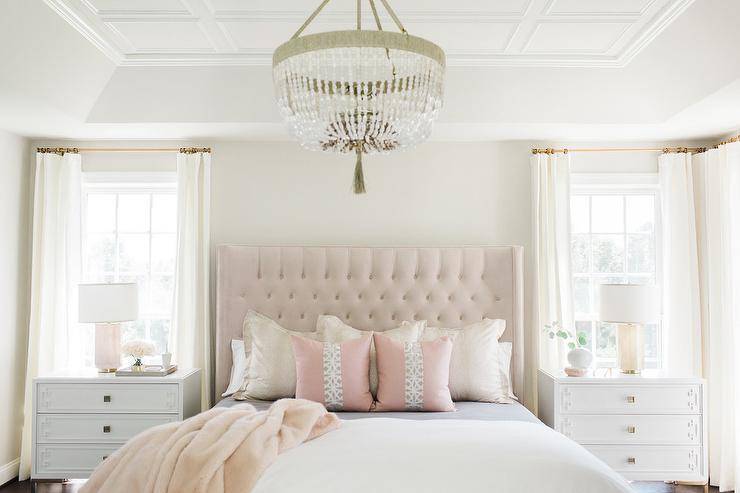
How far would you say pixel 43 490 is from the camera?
397 centimetres

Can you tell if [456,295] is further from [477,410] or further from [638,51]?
[638,51]

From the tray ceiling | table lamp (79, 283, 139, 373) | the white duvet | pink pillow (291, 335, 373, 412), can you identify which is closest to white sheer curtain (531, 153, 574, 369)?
the tray ceiling

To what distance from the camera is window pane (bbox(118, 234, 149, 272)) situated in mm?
4531

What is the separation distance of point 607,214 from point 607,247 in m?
0.25

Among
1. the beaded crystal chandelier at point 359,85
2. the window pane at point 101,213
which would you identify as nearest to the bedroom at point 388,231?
the window pane at point 101,213

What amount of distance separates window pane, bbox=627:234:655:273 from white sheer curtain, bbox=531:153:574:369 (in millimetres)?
557

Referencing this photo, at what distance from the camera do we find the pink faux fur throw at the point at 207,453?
82.7 inches

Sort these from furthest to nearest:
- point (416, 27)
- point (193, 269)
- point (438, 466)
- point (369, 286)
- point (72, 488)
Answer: point (193, 269), point (369, 286), point (72, 488), point (416, 27), point (438, 466)

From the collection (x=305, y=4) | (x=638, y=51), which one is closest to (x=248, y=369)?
(x=305, y=4)

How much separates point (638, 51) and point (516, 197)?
51.2 inches

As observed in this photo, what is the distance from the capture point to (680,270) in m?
4.17

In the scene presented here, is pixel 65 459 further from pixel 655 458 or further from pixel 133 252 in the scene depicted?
pixel 655 458

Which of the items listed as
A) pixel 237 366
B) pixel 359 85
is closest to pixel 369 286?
pixel 237 366

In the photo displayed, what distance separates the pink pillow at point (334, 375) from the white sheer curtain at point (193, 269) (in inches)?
41.5
